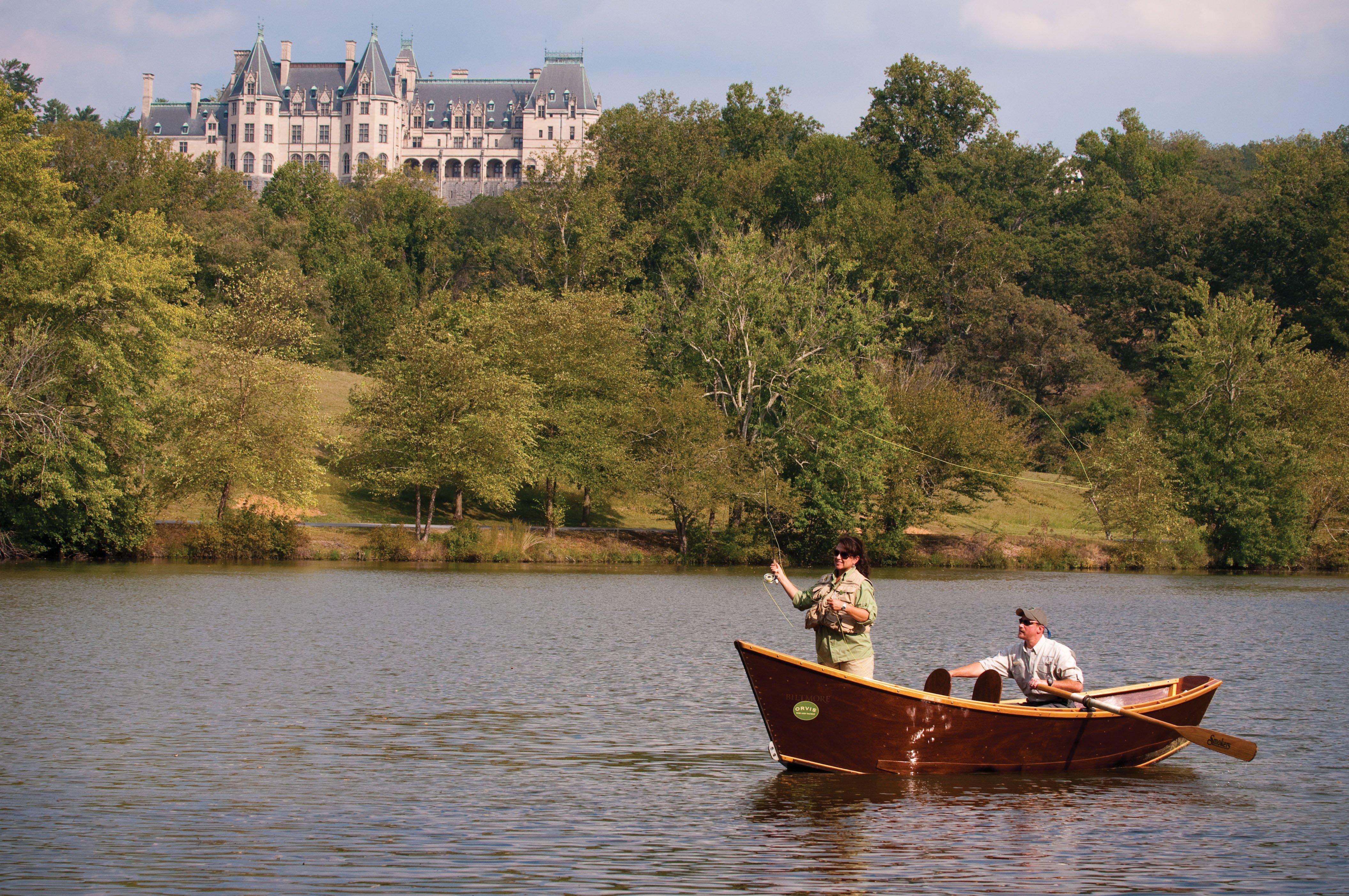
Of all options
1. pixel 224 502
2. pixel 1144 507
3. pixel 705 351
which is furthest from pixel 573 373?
pixel 1144 507

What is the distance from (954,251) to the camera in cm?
9050

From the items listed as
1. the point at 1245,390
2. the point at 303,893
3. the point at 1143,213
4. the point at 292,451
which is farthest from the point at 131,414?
the point at 1143,213

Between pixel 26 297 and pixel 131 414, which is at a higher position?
pixel 26 297

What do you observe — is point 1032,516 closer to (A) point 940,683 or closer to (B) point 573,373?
(B) point 573,373

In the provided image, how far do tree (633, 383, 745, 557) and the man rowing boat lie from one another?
36.6 meters

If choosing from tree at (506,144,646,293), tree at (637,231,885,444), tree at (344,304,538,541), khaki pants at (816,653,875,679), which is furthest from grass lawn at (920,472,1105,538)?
khaki pants at (816,653,875,679)

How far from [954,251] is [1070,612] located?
59.9m

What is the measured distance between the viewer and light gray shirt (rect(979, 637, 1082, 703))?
14.0 metres

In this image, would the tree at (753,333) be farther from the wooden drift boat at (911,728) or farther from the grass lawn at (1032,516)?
the wooden drift boat at (911,728)

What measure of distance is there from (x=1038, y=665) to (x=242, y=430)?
39.1 meters

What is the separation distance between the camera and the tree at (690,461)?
167 feet

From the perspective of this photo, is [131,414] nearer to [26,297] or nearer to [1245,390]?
[26,297]

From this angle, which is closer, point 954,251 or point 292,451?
point 292,451

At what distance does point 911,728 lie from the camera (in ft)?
42.8
